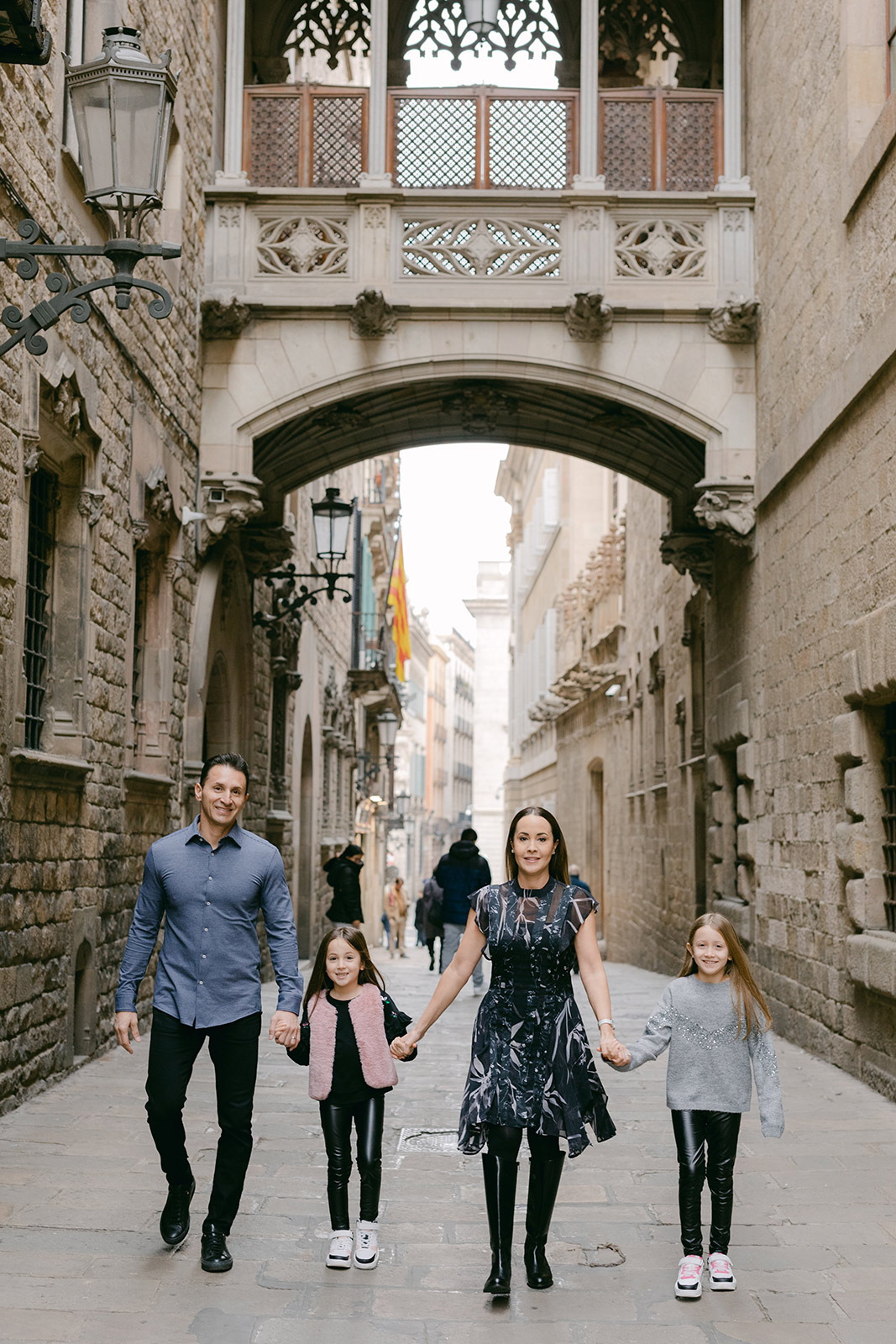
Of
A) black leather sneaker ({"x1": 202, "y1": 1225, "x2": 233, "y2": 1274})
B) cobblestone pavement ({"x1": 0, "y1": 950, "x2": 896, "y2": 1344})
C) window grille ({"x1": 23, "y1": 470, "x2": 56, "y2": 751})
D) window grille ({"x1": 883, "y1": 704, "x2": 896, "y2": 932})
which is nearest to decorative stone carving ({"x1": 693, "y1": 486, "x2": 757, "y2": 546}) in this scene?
window grille ({"x1": 883, "y1": 704, "x2": 896, "y2": 932})

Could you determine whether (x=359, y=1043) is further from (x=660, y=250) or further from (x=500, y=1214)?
(x=660, y=250)

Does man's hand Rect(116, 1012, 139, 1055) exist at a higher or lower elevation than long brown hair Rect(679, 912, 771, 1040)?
lower

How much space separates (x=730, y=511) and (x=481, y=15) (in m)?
4.85

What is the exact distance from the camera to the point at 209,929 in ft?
15.3

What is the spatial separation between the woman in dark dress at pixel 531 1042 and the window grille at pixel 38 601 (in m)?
4.32

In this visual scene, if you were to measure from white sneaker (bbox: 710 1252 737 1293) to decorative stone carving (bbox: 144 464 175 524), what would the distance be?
6.97 meters

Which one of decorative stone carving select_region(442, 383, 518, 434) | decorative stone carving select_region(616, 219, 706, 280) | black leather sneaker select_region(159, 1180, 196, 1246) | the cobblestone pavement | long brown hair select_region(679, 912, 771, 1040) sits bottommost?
the cobblestone pavement

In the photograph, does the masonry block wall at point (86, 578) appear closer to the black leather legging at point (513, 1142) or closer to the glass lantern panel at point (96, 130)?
the glass lantern panel at point (96, 130)

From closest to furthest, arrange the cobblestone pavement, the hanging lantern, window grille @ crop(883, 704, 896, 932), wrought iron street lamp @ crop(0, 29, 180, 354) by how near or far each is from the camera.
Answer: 1. the cobblestone pavement
2. wrought iron street lamp @ crop(0, 29, 180, 354)
3. window grille @ crop(883, 704, 896, 932)
4. the hanging lantern

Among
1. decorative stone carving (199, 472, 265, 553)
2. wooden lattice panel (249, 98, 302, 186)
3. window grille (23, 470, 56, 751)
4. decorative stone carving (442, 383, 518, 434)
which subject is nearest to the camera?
window grille (23, 470, 56, 751)

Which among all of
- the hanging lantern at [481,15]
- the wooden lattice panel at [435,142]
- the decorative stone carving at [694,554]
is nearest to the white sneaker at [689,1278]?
the wooden lattice panel at [435,142]

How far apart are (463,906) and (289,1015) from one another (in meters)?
8.24

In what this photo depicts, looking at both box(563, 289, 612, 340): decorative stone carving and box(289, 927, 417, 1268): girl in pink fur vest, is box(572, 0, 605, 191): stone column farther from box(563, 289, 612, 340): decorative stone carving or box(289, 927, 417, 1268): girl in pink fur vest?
box(289, 927, 417, 1268): girl in pink fur vest

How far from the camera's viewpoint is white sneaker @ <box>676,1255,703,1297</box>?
14.4ft
